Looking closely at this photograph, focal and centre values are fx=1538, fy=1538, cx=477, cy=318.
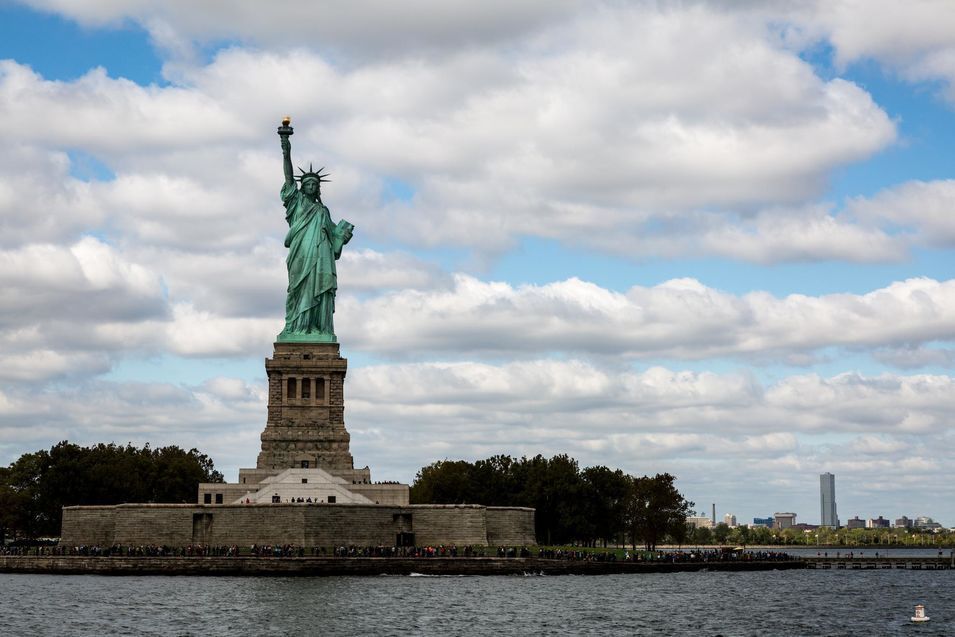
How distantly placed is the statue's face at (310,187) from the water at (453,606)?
29.6 metres

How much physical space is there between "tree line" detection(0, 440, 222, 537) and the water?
21.8 metres

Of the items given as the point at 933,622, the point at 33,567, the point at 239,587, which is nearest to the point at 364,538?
the point at 239,587

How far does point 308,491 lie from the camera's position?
303 feet

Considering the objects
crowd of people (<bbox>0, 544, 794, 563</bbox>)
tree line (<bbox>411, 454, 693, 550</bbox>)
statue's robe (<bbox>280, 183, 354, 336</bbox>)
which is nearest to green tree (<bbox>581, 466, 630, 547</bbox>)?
tree line (<bbox>411, 454, 693, 550</bbox>)

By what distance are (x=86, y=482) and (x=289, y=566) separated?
31.9m

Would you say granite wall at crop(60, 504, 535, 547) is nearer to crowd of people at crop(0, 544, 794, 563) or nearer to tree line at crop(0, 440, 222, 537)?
crowd of people at crop(0, 544, 794, 563)

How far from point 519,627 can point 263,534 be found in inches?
1208

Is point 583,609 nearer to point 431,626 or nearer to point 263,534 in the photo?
point 431,626

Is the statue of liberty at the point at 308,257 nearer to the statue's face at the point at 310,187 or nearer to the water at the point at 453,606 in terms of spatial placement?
the statue's face at the point at 310,187

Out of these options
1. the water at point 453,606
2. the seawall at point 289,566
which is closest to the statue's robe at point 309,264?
the seawall at point 289,566

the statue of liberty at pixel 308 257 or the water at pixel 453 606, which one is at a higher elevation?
the statue of liberty at pixel 308 257

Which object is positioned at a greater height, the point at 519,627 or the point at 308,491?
the point at 308,491

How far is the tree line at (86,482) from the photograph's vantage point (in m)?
110

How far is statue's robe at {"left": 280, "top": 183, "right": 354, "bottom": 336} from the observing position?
103 metres
